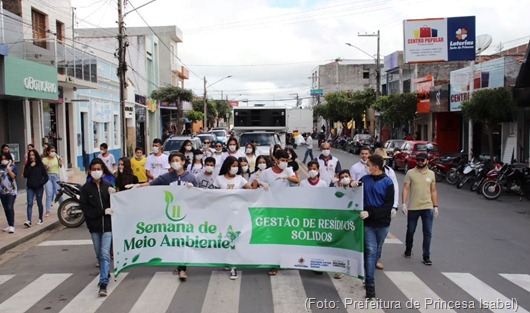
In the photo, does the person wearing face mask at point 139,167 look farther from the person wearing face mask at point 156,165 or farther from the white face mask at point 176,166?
the white face mask at point 176,166

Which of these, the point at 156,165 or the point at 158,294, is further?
the point at 156,165

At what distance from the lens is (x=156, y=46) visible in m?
46.9

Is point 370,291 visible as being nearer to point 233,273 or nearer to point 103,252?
point 233,273

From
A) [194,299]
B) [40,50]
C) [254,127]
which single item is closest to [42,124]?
[40,50]

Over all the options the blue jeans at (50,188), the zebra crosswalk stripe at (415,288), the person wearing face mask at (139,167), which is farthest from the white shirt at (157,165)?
the zebra crosswalk stripe at (415,288)

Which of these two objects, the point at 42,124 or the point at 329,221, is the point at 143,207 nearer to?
the point at 329,221

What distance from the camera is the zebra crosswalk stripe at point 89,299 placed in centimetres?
622

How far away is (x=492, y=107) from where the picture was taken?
20375mm

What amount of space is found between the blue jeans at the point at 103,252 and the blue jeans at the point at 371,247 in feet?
10.7

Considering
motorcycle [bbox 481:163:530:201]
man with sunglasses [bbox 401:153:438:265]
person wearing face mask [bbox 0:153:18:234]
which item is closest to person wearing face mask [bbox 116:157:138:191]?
person wearing face mask [bbox 0:153:18:234]

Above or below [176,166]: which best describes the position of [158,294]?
below

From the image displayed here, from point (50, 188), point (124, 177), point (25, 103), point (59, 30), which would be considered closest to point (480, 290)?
point (124, 177)

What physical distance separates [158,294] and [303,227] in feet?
6.92

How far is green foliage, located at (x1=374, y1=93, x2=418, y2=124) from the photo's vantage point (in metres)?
36.0
